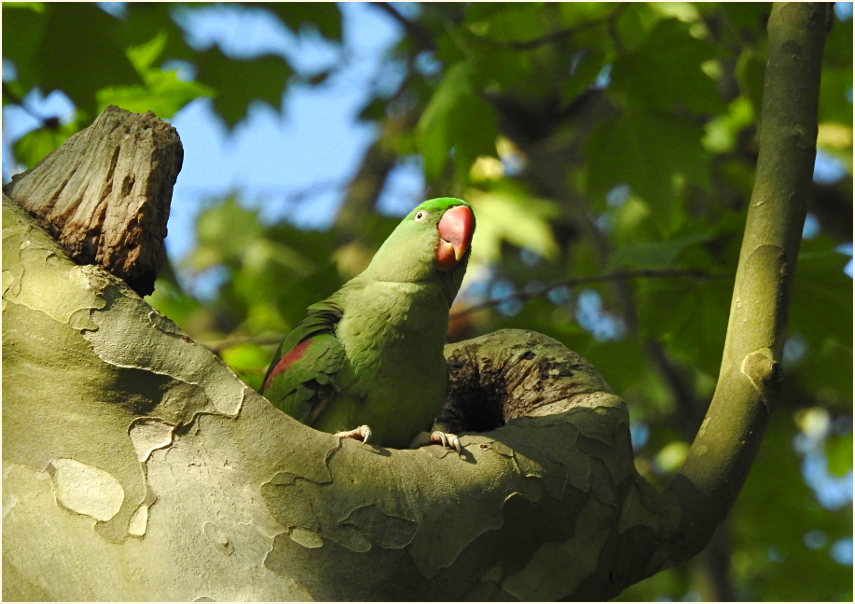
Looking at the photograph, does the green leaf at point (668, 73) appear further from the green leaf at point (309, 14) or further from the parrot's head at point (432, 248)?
the green leaf at point (309, 14)

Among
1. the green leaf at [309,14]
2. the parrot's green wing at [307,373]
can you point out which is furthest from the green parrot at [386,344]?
the green leaf at [309,14]

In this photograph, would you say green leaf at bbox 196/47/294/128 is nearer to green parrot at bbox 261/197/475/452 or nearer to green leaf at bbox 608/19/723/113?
green leaf at bbox 608/19/723/113

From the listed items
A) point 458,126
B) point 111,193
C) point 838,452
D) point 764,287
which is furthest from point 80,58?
point 838,452

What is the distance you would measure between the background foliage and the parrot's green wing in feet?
2.59

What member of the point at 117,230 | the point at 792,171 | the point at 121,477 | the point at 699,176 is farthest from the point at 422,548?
the point at 699,176

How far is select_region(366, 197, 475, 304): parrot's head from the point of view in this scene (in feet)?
10.2

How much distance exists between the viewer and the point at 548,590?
2.37m

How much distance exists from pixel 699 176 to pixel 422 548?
270 centimetres

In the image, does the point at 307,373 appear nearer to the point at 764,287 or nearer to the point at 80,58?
the point at 764,287

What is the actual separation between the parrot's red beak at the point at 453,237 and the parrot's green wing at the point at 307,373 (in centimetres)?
48

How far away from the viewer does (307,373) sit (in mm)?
2787

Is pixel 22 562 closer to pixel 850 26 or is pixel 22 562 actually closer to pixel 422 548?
pixel 422 548

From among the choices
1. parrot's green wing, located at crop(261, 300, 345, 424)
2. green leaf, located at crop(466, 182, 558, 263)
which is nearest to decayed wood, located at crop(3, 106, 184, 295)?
parrot's green wing, located at crop(261, 300, 345, 424)

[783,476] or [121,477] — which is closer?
[121,477]
